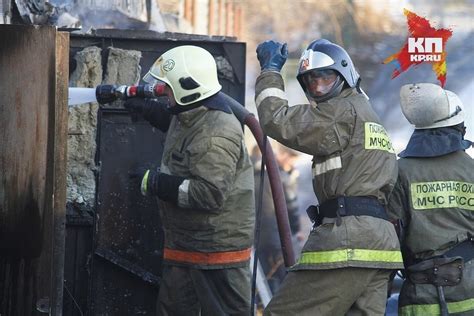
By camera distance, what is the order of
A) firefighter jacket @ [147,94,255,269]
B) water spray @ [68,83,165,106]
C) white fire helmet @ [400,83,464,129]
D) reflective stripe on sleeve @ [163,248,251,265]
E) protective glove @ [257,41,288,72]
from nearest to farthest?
protective glove @ [257,41,288,72], white fire helmet @ [400,83,464,129], firefighter jacket @ [147,94,255,269], reflective stripe on sleeve @ [163,248,251,265], water spray @ [68,83,165,106]

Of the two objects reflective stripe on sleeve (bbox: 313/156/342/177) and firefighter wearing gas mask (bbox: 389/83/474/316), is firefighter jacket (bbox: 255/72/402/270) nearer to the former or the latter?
reflective stripe on sleeve (bbox: 313/156/342/177)

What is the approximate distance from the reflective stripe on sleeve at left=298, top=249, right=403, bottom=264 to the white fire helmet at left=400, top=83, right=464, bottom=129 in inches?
30.6

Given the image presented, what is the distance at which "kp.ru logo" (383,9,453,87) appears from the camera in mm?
7273

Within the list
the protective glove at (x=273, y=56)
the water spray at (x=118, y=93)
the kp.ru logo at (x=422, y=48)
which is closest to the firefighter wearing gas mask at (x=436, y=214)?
the protective glove at (x=273, y=56)

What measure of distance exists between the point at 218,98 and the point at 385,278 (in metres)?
1.50

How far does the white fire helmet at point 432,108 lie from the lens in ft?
16.0

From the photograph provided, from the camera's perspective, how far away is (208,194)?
5145 mm

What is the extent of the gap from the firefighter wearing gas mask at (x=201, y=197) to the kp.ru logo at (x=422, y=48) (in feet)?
7.57

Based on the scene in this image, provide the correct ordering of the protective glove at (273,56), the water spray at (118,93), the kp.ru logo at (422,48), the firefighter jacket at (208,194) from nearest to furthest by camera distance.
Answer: the protective glove at (273,56) → the firefighter jacket at (208,194) → the water spray at (118,93) → the kp.ru logo at (422,48)

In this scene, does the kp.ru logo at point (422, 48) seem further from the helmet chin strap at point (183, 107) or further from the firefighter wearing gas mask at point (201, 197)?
the helmet chin strap at point (183, 107)

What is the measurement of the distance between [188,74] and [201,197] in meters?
0.67

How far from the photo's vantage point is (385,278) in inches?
177

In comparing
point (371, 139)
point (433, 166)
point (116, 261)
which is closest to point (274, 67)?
point (371, 139)

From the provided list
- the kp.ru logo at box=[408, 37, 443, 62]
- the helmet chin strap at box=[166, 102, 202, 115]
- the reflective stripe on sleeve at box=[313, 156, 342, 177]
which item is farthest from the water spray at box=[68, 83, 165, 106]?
the kp.ru logo at box=[408, 37, 443, 62]
